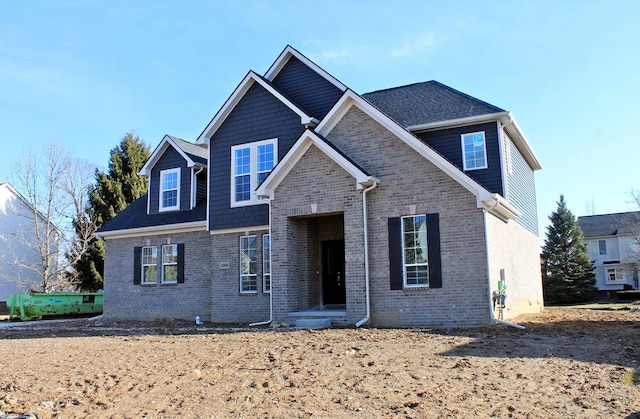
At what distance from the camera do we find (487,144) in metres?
16.0

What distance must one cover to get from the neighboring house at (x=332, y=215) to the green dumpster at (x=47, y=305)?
4.18 m

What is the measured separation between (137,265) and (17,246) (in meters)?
17.4

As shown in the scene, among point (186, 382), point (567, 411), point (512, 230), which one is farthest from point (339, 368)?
point (512, 230)

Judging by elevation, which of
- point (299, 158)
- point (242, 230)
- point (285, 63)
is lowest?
point (242, 230)

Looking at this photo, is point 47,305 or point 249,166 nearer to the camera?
point 249,166

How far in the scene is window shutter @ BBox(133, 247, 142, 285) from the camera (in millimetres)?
20828

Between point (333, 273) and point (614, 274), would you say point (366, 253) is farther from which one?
point (614, 274)

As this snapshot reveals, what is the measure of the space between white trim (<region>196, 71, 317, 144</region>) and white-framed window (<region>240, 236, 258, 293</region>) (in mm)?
3844

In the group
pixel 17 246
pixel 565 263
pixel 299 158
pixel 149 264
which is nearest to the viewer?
pixel 299 158

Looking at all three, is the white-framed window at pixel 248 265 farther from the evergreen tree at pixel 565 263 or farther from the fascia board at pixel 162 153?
the evergreen tree at pixel 565 263

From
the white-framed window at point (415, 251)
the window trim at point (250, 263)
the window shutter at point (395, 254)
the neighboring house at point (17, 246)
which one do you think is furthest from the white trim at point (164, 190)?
the neighboring house at point (17, 246)

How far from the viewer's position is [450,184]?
45.5ft

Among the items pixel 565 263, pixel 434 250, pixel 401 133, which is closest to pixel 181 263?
pixel 401 133

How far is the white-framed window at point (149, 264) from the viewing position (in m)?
20.7
